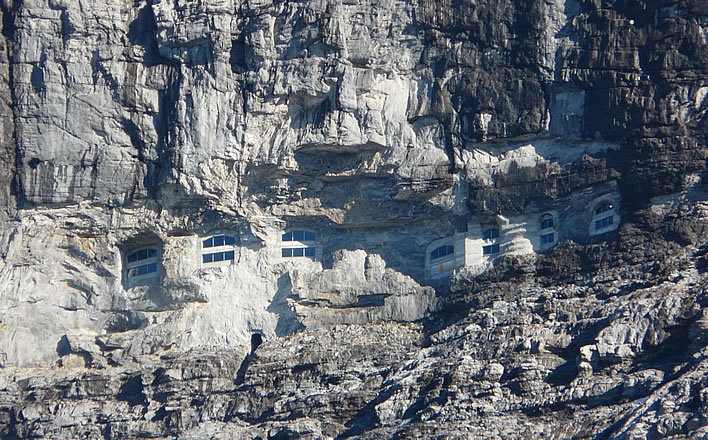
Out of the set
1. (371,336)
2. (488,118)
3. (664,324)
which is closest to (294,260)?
(371,336)

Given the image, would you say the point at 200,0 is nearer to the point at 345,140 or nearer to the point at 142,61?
the point at 142,61

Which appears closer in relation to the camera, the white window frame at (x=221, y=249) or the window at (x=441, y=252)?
the window at (x=441, y=252)

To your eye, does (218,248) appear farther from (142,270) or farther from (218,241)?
(142,270)

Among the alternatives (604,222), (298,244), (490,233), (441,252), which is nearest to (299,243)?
(298,244)

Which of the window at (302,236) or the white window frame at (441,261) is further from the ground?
the window at (302,236)

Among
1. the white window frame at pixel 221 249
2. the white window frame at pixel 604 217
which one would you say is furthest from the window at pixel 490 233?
the white window frame at pixel 221 249

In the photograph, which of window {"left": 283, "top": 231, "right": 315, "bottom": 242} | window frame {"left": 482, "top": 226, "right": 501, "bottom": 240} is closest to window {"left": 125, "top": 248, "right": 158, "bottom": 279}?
window {"left": 283, "top": 231, "right": 315, "bottom": 242}

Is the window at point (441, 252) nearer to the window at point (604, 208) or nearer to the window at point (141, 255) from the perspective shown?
the window at point (604, 208)
